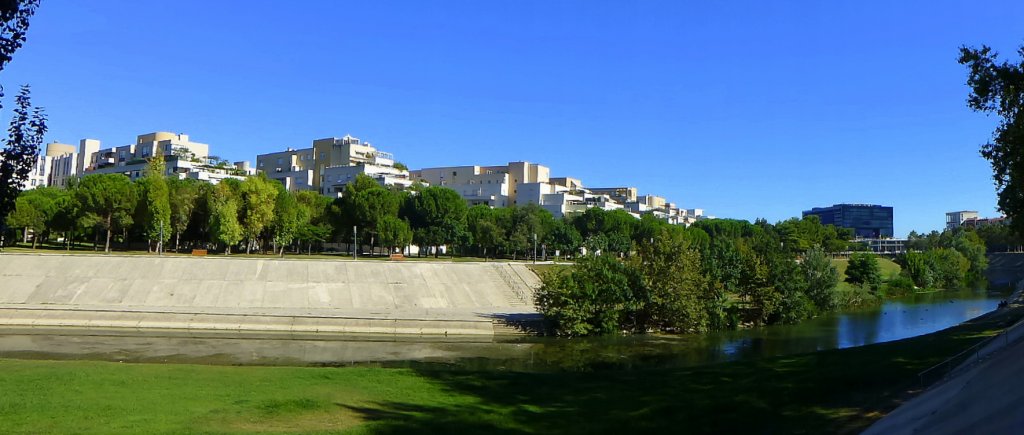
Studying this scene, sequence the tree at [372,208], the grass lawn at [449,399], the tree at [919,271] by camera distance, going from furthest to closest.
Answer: the tree at [372,208] → the tree at [919,271] → the grass lawn at [449,399]

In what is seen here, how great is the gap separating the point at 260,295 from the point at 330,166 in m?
82.2

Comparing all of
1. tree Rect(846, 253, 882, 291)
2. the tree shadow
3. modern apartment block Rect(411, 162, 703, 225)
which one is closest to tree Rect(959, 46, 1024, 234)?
the tree shadow

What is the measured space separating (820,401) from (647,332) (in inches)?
1065

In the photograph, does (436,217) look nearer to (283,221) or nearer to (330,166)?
(283,221)

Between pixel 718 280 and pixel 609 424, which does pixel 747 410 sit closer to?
pixel 609 424

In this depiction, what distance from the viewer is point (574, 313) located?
1592 inches

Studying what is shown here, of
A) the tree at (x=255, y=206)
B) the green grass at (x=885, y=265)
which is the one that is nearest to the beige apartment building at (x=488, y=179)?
the green grass at (x=885, y=265)

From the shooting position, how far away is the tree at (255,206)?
2835 inches

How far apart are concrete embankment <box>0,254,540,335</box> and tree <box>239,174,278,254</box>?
18177mm

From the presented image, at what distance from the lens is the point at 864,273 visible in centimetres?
7075

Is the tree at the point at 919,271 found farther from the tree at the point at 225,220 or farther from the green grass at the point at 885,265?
the tree at the point at 225,220

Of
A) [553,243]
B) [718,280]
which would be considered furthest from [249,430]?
[553,243]

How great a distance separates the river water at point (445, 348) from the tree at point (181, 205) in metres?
37.0

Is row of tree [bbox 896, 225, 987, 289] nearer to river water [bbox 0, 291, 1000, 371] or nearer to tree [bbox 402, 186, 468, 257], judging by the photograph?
river water [bbox 0, 291, 1000, 371]
